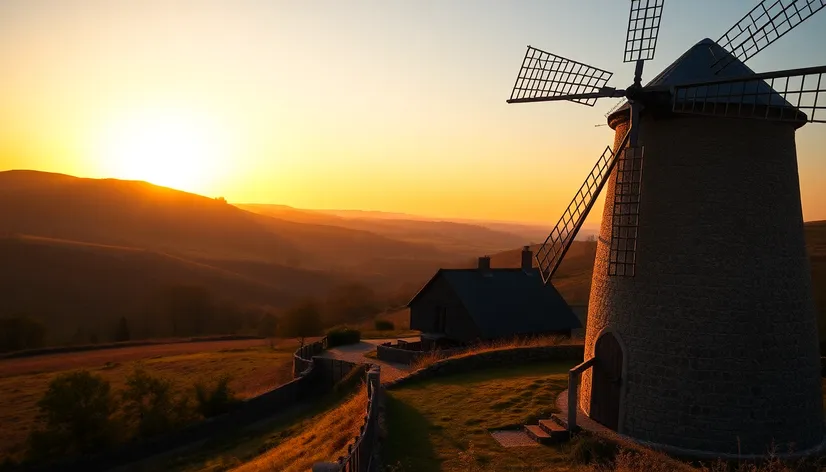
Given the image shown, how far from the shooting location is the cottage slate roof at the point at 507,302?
103 feet

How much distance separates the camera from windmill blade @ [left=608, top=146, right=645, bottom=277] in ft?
44.3

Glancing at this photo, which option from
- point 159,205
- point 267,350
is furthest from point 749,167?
point 159,205

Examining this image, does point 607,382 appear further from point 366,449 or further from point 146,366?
point 146,366

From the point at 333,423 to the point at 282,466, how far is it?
119 inches

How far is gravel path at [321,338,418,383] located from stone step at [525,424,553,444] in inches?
426

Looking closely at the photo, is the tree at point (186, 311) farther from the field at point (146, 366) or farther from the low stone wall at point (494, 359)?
the low stone wall at point (494, 359)

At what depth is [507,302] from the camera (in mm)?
32844

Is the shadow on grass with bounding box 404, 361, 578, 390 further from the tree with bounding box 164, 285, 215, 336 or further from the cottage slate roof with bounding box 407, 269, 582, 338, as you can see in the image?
the tree with bounding box 164, 285, 215, 336

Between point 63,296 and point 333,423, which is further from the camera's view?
point 63,296

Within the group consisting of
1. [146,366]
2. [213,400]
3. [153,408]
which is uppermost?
[213,400]

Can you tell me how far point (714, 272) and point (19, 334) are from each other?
2040 inches

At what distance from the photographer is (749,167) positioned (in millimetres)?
12656

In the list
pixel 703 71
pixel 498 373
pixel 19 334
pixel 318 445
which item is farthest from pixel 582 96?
pixel 19 334

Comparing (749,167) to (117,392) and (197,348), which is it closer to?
(117,392)
